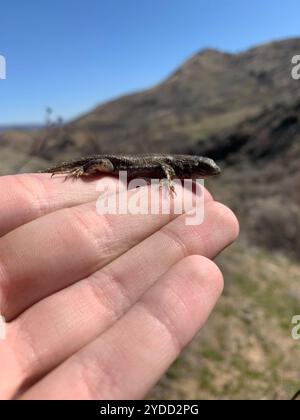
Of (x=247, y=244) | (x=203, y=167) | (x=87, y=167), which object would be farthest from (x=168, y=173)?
(x=247, y=244)

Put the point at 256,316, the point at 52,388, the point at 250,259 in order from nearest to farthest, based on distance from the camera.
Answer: the point at 52,388
the point at 256,316
the point at 250,259

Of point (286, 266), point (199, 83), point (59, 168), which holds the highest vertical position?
point (59, 168)

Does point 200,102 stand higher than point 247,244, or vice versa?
point 247,244

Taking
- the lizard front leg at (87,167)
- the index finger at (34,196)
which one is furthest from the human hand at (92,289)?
the lizard front leg at (87,167)

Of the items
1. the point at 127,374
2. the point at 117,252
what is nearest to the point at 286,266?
the point at 117,252

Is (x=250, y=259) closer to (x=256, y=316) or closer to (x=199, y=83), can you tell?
(x=256, y=316)

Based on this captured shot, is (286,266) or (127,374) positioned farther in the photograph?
(286,266)

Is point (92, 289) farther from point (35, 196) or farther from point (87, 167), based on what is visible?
point (87, 167)
